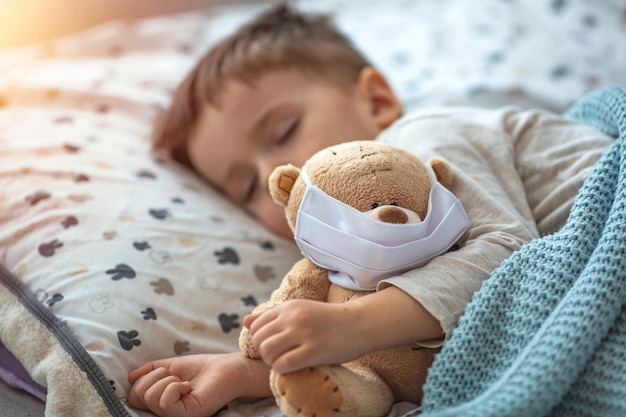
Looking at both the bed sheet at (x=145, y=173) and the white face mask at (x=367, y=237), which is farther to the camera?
the bed sheet at (x=145, y=173)

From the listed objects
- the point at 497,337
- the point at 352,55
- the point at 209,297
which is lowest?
the point at 209,297

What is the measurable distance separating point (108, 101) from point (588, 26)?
1.17 m

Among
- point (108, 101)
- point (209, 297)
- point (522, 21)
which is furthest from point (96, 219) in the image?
point (522, 21)

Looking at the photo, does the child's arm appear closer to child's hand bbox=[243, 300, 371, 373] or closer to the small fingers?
child's hand bbox=[243, 300, 371, 373]

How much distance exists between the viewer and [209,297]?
1.00 meters

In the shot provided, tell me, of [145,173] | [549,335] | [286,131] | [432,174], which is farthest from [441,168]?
[145,173]

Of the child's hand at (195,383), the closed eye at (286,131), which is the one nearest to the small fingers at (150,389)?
the child's hand at (195,383)

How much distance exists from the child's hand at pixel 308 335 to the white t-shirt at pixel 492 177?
0.25ft

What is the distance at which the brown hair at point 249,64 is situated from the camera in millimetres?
1285

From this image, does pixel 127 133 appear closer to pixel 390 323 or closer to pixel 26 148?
pixel 26 148

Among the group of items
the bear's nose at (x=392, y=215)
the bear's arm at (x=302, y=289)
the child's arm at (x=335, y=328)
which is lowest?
the bear's arm at (x=302, y=289)

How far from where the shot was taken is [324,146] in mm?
1128

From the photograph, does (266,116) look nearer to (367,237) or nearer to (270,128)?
(270,128)

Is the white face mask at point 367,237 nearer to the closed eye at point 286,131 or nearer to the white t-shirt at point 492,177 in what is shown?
the white t-shirt at point 492,177
